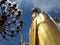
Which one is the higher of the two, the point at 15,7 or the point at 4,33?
the point at 15,7

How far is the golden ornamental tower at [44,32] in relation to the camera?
2.05 feet

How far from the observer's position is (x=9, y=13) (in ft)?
9.50

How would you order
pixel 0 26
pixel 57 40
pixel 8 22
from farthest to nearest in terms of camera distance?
pixel 8 22 < pixel 0 26 < pixel 57 40

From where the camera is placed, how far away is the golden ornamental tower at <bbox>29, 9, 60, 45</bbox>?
625 mm

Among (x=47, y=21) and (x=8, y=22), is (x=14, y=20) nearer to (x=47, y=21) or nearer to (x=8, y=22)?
(x=8, y=22)

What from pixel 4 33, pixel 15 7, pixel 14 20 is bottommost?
pixel 4 33

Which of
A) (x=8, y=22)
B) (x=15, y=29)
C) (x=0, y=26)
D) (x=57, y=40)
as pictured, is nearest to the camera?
(x=57, y=40)

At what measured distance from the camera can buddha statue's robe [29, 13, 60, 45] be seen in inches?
24.6

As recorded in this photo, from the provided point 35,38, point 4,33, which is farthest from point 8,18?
point 35,38

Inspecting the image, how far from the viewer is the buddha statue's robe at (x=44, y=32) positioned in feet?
2.05

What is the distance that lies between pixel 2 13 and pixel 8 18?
107 millimetres

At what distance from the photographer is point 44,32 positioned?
65cm

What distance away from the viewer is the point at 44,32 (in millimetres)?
649

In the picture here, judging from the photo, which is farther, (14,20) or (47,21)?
(14,20)
